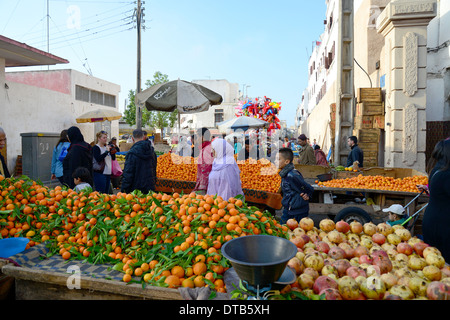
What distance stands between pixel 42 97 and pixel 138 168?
11.3 metres

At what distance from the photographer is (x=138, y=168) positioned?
5582 millimetres

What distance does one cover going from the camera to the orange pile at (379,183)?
19.5ft

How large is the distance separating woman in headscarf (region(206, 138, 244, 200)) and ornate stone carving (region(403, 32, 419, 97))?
6.55m

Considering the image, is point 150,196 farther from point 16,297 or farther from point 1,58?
point 1,58

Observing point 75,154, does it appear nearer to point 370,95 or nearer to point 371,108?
point 371,108

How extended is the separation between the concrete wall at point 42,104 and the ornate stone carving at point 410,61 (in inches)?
547

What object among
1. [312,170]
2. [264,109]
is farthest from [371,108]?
[264,109]

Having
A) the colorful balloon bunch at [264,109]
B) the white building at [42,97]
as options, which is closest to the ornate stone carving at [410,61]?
the colorful balloon bunch at [264,109]

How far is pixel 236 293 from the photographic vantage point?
2.02 meters

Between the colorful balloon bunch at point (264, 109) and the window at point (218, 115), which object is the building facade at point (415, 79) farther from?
the window at point (218, 115)
